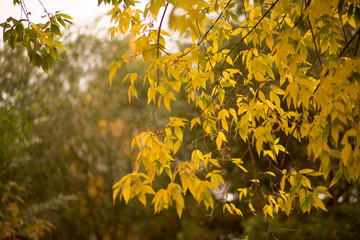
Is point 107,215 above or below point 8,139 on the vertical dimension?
below

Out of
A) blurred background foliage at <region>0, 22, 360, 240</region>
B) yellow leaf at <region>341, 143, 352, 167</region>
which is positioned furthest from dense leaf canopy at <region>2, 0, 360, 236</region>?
blurred background foliage at <region>0, 22, 360, 240</region>

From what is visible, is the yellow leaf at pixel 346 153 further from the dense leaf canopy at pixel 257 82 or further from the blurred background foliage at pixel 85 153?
the blurred background foliage at pixel 85 153

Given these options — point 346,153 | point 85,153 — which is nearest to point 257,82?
point 346,153

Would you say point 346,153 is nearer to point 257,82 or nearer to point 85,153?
point 257,82

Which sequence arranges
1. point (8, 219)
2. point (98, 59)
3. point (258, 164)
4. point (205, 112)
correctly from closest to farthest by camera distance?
point (205, 112) < point (8, 219) < point (258, 164) < point (98, 59)

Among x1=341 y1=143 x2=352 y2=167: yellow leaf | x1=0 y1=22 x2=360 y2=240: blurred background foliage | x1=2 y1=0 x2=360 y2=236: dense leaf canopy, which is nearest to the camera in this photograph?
x1=341 y1=143 x2=352 y2=167: yellow leaf

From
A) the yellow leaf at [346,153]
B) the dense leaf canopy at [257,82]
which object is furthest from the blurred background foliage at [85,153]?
the yellow leaf at [346,153]

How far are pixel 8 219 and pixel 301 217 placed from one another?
5.09 m

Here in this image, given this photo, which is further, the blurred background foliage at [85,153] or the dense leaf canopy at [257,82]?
the blurred background foliage at [85,153]

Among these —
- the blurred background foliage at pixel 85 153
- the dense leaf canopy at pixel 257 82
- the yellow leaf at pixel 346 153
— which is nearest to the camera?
the yellow leaf at pixel 346 153

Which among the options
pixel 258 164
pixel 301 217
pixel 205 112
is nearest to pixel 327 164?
pixel 205 112

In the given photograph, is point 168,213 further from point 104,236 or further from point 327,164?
point 327,164

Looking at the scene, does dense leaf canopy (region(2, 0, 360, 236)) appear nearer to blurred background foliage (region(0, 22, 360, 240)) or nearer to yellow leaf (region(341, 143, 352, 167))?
yellow leaf (region(341, 143, 352, 167))

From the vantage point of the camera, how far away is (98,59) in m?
8.36
